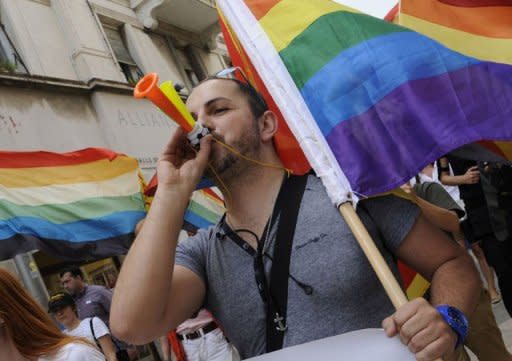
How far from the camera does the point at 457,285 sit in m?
1.51

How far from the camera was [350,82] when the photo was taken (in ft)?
6.31

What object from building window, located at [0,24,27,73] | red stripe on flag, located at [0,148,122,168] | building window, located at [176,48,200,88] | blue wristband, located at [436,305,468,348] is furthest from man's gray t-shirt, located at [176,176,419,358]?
building window, located at [176,48,200,88]

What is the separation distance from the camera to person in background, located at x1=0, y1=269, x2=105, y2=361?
7.59ft

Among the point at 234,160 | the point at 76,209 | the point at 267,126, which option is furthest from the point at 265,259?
the point at 76,209

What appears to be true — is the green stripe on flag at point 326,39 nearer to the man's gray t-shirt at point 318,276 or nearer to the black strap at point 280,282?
the man's gray t-shirt at point 318,276

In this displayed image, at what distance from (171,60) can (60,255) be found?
9051mm

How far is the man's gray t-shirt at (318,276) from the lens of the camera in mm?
1515

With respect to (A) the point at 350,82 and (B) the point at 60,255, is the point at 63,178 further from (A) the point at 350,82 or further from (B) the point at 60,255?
(A) the point at 350,82

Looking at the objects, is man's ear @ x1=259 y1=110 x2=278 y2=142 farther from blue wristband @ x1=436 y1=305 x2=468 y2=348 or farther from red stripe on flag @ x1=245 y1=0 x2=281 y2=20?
blue wristband @ x1=436 y1=305 x2=468 y2=348

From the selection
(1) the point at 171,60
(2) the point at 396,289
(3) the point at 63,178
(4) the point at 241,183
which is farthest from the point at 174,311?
(1) the point at 171,60

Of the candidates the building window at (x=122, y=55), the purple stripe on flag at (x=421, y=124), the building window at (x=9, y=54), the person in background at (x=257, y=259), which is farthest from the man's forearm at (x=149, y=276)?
the building window at (x=122, y=55)

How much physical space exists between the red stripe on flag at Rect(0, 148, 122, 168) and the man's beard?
3667mm

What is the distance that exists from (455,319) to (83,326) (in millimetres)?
3868

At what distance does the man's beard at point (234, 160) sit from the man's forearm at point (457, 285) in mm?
744
